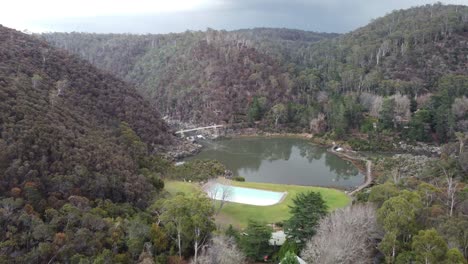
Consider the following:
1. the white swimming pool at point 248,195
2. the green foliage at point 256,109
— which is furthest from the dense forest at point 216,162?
the white swimming pool at point 248,195

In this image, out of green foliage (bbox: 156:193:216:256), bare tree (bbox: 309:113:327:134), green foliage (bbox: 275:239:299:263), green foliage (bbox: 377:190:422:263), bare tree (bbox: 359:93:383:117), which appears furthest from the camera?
bare tree (bbox: 309:113:327:134)

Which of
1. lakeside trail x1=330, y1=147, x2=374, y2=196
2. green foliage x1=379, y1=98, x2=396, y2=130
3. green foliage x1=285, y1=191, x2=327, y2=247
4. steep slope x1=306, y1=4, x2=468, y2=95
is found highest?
steep slope x1=306, y1=4, x2=468, y2=95

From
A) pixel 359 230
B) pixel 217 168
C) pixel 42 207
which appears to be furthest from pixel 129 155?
pixel 359 230

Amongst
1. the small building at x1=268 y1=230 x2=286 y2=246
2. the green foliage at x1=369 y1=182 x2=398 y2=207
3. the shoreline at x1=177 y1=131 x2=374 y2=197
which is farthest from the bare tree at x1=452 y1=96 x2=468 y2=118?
the small building at x1=268 y1=230 x2=286 y2=246

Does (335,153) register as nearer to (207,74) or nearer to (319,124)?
(319,124)

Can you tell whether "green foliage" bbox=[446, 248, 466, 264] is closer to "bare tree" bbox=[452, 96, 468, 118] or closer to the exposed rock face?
the exposed rock face

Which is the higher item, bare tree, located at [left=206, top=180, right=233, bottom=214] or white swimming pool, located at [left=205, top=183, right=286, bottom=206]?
bare tree, located at [left=206, top=180, right=233, bottom=214]

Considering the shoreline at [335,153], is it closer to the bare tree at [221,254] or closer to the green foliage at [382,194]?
the green foliage at [382,194]

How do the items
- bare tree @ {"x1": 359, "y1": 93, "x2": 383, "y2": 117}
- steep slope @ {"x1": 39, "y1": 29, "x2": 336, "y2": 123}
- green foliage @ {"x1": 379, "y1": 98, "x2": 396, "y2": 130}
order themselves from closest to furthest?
1. green foliage @ {"x1": 379, "y1": 98, "x2": 396, "y2": 130}
2. bare tree @ {"x1": 359, "y1": 93, "x2": 383, "y2": 117}
3. steep slope @ {"x1": 39, "y1": 29, "x2": 336, "y2": 123}
